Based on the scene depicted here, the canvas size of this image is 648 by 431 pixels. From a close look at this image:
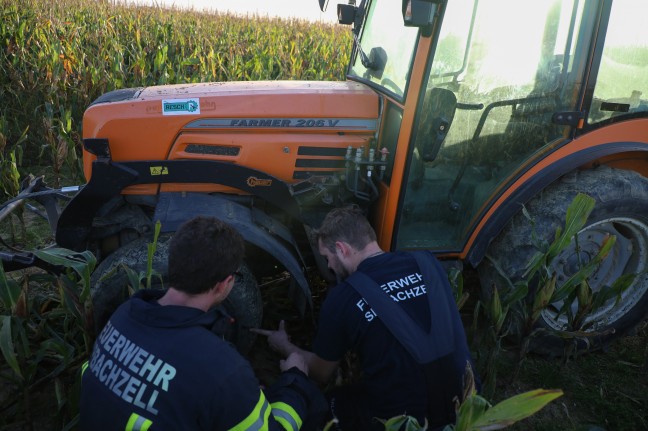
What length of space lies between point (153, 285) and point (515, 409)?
71.6 inches

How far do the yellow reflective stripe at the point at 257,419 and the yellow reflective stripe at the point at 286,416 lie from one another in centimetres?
14

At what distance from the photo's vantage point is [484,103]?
9.04ft

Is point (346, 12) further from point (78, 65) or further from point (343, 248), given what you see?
point (78, 65)

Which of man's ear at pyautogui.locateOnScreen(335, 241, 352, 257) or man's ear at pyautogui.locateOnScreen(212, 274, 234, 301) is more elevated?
man's ear at pyautogui.locateOnScreen(335, 241, 352, 257)

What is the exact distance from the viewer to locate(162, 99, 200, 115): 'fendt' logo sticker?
2.81 m

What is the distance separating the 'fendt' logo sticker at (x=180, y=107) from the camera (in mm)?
2809

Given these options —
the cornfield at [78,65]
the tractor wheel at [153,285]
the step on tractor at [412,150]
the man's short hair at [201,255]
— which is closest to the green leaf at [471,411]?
the man's short hair at [201,255]

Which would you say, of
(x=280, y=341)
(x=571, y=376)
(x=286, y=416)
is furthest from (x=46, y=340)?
(x=571, y=376)

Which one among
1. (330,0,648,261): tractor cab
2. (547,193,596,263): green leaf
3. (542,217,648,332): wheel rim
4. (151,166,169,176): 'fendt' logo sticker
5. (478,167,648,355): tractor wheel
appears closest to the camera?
(547,193,596,263): green leaf

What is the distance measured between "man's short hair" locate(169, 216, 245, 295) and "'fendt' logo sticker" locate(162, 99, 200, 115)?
40.8 inches

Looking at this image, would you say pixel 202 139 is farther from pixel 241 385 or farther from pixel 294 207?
pixel 241 385

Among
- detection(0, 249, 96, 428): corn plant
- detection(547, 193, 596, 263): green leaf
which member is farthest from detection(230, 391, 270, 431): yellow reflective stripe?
detection(547, 193, 596, 263): green leaf

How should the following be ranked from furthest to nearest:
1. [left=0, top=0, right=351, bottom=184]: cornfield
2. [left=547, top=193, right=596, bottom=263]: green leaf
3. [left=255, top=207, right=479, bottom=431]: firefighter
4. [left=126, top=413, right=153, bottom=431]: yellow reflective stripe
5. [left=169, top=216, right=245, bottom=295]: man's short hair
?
[left=0, top=0, right=351, bottom=184]: cornfield → [left=547, top=193, right=596, bottom=263]: green leaf → [left=255, top=207, right=479, bottom=431]: firefighter → [left=169, top=216, right=245, bottom=295]: man's short hair → [left=126, top=413, right=153, bottom=431]: yellow reflective stripe

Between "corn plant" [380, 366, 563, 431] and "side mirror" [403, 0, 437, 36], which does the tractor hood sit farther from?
"corn plant" [380, 366, 563, 431]
